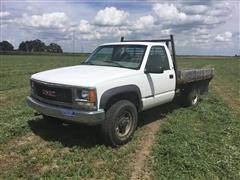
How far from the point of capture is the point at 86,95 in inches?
222

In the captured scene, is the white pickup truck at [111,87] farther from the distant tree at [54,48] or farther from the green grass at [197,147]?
the distant tree at [54,48]

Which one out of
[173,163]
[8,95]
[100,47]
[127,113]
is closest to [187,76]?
[100,47]

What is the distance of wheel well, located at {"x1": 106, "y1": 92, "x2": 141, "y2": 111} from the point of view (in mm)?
6035

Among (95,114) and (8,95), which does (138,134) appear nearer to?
(95,114)

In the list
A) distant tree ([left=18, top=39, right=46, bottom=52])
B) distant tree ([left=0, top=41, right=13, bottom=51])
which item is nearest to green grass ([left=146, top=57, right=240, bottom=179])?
distant tree ([left=18, top=39, right=46, bottom=52])

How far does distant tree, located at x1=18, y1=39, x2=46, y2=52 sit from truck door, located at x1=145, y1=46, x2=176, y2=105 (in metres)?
114

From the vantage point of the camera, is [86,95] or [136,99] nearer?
[86,95]

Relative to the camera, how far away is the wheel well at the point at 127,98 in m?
6.04

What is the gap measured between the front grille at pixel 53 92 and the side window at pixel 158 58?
1979 mm

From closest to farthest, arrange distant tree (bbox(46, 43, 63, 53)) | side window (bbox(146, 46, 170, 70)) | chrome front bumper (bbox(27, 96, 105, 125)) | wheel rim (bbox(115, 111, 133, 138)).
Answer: chrome front bumper (bbox(27, 96, 105, 125)), wheel rim (bbox(115, 111, 133, 138)), side window (bbox(146, 46, 170, 70)), distant tree (bbox(46, 43, 63, 53))

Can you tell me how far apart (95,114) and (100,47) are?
2.82 metres

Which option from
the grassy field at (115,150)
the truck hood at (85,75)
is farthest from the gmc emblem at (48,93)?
the grassy field at (115,150)

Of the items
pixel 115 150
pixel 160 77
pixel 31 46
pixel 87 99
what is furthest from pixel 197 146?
pixel 31 46

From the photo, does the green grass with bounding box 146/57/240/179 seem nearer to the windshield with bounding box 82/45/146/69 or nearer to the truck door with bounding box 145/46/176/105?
the truck door with bounding box 145/46/176/105
